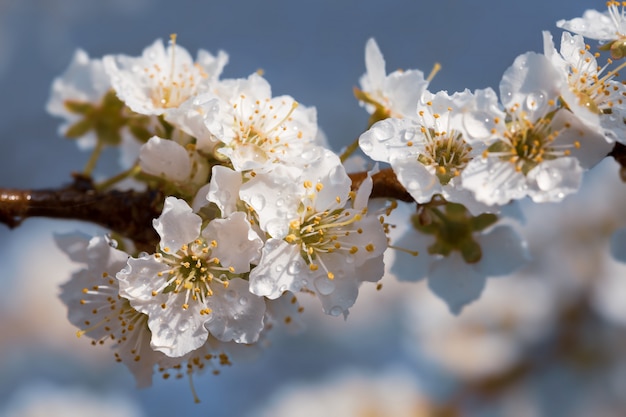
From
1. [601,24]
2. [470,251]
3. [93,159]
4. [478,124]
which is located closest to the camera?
[478,124]

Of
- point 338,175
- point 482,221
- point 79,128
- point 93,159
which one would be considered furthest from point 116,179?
point 482,221

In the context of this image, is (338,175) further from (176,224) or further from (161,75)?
(161,75)

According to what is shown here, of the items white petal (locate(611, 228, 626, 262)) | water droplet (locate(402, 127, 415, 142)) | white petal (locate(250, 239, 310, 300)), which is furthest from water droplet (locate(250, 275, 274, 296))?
white petal (locate(611, 228, 626, 262))

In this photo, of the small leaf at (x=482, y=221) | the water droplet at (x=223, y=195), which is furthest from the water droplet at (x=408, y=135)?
the small leaf at (x=482, y=221)

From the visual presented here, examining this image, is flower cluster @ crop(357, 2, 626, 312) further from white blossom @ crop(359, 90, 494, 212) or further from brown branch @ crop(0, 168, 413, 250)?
brown branch @ crop(0, 168, 413, 250)

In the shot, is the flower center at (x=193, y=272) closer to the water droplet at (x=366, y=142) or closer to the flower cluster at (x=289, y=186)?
the flower cluster at (x=289, y=186)

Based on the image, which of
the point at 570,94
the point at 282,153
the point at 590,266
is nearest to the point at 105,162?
the point at 282,153
